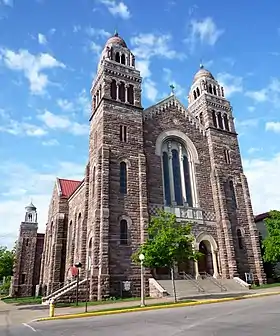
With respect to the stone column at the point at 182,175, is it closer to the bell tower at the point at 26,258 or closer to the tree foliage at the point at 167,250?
the tree foliage at the point at 167,250

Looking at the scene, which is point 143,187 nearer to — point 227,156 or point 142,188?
point 142,188

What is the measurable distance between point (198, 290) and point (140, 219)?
716cm

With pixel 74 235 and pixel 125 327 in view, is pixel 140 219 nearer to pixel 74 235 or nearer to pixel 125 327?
pixel 74 235

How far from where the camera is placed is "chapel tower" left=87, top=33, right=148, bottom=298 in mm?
24297

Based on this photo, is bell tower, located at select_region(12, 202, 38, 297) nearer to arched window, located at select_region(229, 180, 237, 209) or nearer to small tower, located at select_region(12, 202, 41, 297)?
small tower, located at select_region(12, 202, 41, 297)

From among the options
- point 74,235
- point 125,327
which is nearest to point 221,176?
point 74,235

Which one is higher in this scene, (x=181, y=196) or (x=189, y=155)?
(x=189, y=155)

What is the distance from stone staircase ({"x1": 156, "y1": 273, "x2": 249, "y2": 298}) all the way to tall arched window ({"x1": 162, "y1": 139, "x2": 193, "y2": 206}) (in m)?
7.12

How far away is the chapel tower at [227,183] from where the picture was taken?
3011 cm

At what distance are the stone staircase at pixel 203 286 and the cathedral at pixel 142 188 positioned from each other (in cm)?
105

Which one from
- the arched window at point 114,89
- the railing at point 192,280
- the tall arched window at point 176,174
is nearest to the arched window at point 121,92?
the arched window at point 114,89

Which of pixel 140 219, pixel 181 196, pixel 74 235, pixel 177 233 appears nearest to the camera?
pixel 177 233

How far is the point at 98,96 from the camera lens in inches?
1281

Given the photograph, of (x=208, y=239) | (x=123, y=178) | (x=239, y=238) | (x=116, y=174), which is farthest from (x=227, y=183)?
(x=116, y=174)
